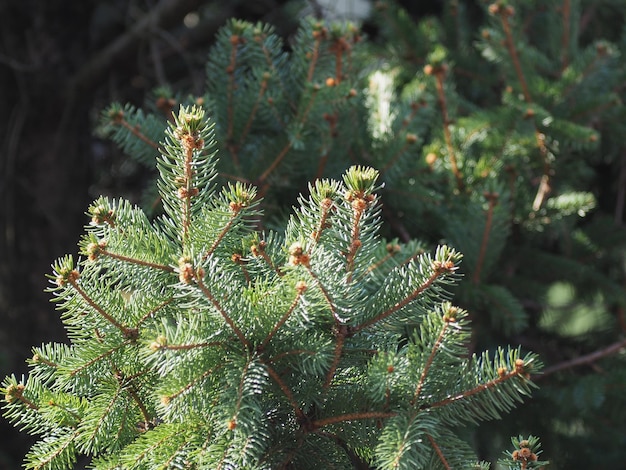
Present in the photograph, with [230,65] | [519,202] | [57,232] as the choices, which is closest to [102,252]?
[230,65]

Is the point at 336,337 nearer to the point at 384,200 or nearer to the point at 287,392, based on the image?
the point at 287,392

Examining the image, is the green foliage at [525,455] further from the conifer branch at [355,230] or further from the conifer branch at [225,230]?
the conifer branch at [225,230]

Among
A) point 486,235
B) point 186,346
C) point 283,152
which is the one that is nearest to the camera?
point 186,346

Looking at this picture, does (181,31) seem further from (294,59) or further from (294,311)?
(294,311)

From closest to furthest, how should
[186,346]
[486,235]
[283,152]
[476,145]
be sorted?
[186,346] < [283,152] < [486,235] < [476,145]

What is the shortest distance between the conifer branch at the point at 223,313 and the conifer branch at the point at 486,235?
0.68 m

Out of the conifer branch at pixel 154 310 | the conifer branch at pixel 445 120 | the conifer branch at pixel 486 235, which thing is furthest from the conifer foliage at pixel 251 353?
the conifer branch at pixel 445 120

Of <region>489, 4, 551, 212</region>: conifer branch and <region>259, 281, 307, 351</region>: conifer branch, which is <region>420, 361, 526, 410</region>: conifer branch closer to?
<region>259, 281, 307, 351</region>: conifer branch

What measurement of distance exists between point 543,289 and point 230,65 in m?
0.76

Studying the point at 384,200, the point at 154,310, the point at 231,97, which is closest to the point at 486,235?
the point at 384,200

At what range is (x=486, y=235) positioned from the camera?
133 centimetres

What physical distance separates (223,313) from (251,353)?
0.18 ft

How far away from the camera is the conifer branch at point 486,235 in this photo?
1.30m

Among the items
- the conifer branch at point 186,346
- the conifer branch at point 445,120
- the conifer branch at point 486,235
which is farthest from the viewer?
the conifer branch at point 445,120
